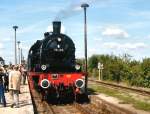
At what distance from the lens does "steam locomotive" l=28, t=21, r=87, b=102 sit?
22.5 metres

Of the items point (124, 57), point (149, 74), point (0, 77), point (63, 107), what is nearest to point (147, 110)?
point (63, 107)

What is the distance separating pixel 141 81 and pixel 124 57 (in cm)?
1004

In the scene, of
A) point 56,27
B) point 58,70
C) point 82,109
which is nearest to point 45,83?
point 58,70

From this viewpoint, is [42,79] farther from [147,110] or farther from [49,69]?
[147,110]

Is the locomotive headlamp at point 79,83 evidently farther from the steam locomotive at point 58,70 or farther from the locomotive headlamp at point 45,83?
the locomotive headlamp at point 45,83

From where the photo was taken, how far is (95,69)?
2489 inches

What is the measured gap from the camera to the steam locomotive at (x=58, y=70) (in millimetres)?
22453

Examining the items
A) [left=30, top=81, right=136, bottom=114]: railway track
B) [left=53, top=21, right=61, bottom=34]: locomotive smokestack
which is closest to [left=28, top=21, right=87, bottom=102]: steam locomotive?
[left=53, top=21, right=61, bottom=34]: locomotive smokestack

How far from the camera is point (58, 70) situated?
23578mm

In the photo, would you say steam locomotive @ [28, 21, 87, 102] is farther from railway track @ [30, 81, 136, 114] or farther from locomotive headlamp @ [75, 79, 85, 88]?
railway track @ [30, 81, 136, 114]

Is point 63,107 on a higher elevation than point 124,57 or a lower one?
lower

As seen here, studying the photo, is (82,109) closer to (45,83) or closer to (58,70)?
(45,83)

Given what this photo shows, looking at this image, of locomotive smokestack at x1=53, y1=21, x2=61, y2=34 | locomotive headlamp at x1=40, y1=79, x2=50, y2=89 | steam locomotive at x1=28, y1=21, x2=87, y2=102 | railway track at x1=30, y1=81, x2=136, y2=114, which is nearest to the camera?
railway track at x1=30, y1=81, x2=136, y2=114

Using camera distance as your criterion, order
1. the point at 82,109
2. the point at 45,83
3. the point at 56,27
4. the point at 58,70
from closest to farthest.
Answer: the point at 82,109
the point at 45,83
the point at 58,70
the point at 56,27
